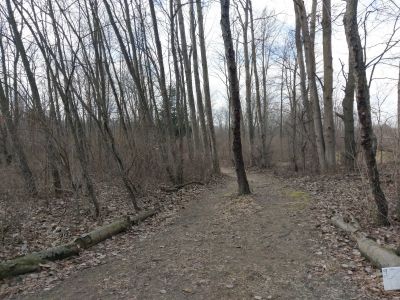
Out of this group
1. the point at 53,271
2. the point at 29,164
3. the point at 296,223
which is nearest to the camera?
the point at 53,271

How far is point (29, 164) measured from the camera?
1030 cm

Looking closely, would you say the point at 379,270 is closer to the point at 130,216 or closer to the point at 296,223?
the point at 296,223

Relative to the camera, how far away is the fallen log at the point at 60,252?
201 inches

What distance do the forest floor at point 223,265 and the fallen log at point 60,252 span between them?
0.15m

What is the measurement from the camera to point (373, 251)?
16.1 feet

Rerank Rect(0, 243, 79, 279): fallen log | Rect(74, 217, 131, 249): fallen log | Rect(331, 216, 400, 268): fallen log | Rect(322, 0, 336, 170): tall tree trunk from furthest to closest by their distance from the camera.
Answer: Rect(322, 0, 336, 170): tall tree trunk < Rect(74, 217, 131, 249): fallen log < Rect(0, 243, 79, 279): fallen log < Rect(331, 216, 400, 268): fallen log

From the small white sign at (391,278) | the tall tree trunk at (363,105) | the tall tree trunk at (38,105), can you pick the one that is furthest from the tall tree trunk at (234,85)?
the small white sign at (391,278)

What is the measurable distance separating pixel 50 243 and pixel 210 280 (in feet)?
10.8

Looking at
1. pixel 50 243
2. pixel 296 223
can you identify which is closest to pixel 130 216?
pixel 50 243

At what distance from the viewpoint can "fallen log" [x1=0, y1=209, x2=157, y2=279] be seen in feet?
16.7

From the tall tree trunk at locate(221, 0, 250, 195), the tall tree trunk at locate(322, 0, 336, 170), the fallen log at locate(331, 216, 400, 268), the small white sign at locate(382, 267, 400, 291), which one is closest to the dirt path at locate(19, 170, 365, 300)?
the small white sign at locate(382, 267, 400, 291)

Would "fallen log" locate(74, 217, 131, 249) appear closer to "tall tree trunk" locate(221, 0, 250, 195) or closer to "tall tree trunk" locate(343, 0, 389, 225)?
"tall tree trunk" locate(221, 0, 250, 195)

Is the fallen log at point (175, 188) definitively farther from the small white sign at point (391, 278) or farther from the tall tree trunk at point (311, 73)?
the small white sign at point (391, 278)

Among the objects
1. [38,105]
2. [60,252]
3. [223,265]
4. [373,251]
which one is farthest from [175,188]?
[373,251]
